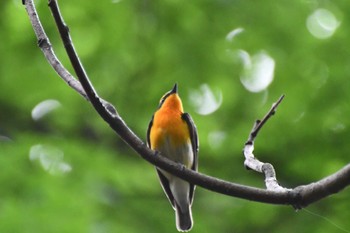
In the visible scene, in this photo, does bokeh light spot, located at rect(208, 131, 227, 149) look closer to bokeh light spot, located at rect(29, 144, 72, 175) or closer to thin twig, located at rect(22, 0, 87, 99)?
bokeh light spot, located at rect(29, 144, 72, 175)

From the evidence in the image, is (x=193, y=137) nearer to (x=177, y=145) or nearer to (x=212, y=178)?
(x=177, y=145)

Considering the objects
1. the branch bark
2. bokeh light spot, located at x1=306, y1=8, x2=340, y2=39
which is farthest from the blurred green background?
the branch bark

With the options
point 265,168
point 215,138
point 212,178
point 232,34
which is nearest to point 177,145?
point 215,138

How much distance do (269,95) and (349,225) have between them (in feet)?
4.47

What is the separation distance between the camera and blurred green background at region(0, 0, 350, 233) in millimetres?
4988

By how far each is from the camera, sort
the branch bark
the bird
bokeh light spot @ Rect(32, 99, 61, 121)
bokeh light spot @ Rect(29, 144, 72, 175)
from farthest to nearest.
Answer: bokeh light spot @ Rect(32, 99, 61, 121), bokeh light spot @ Rect(29, 144, 72, 175), the bird, the branch bark

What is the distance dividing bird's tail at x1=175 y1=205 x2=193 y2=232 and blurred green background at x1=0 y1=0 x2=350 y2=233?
1.67 feet

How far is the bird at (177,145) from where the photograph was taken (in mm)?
4316

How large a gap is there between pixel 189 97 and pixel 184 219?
4.72 ft

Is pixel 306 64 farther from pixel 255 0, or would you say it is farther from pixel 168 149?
pixel 168 149

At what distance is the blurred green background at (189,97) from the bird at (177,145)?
533mm

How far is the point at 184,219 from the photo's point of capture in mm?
4461

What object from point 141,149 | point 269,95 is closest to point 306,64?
point 269,95

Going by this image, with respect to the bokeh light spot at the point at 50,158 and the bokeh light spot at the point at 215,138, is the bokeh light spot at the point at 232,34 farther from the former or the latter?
the bokeh light spot at the point at 50,158
